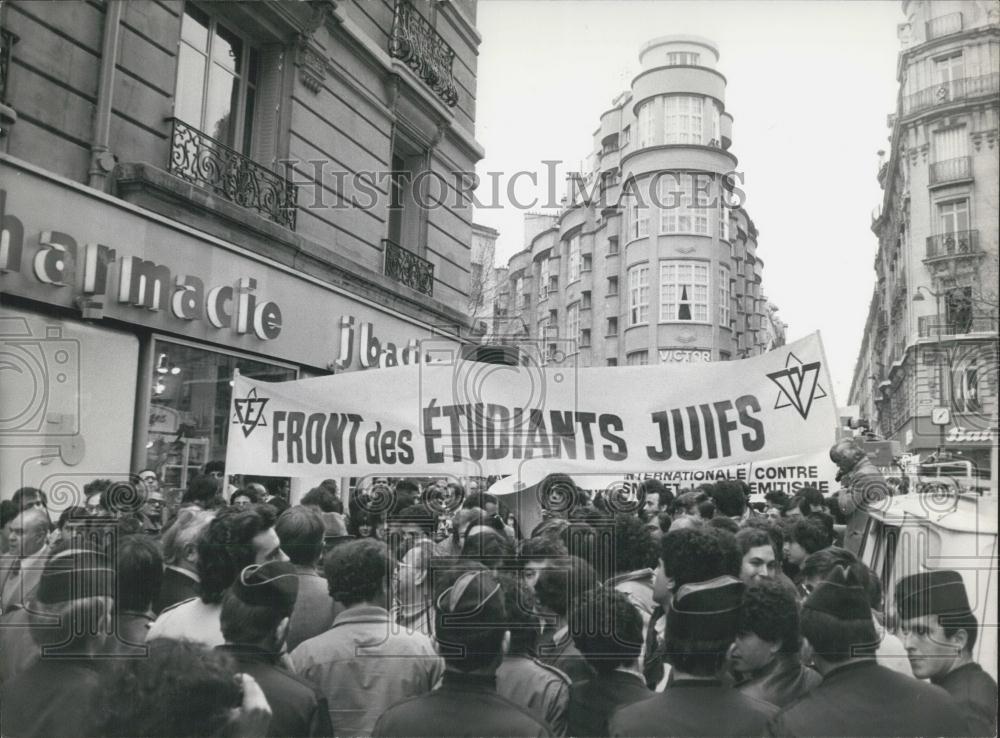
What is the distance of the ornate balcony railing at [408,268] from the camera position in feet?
34.7

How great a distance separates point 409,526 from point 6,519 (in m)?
2.41

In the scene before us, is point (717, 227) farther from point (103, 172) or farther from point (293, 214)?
point (103, 172)

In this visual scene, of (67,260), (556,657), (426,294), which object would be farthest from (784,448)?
(426,294)

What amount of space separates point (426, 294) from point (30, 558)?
7.35 meters

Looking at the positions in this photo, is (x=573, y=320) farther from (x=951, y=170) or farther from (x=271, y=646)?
(x=271, y=646)

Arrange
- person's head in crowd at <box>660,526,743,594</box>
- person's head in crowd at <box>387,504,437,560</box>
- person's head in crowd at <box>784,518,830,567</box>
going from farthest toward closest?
person's head in crowd at <box>387,504,437,560</box>
person's head in crowd at <box>784,518,830,567</box>
person's head in crowd at <box>660,526,743,594</box>

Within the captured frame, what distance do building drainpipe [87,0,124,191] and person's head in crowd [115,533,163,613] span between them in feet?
14.3

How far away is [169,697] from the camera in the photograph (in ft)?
6.24

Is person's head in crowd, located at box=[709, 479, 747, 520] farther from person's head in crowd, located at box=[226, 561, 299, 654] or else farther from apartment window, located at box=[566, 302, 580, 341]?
apartment window, located at box=[566, 302, 580, 341]

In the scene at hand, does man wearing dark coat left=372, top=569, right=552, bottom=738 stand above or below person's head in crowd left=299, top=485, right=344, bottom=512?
below

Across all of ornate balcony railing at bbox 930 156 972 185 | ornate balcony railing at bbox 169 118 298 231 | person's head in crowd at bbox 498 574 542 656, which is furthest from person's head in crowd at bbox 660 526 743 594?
ornate balcony railing at bbox 169 118 298 231

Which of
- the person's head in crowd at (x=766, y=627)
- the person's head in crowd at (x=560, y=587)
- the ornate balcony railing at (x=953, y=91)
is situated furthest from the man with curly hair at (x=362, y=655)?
the ornate balcony railing at (x=953, y=91)

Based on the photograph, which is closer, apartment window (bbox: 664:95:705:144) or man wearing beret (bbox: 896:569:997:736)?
man wearing beret (bbox: 896:569:997:736)

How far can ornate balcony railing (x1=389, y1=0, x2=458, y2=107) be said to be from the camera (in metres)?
10.3
